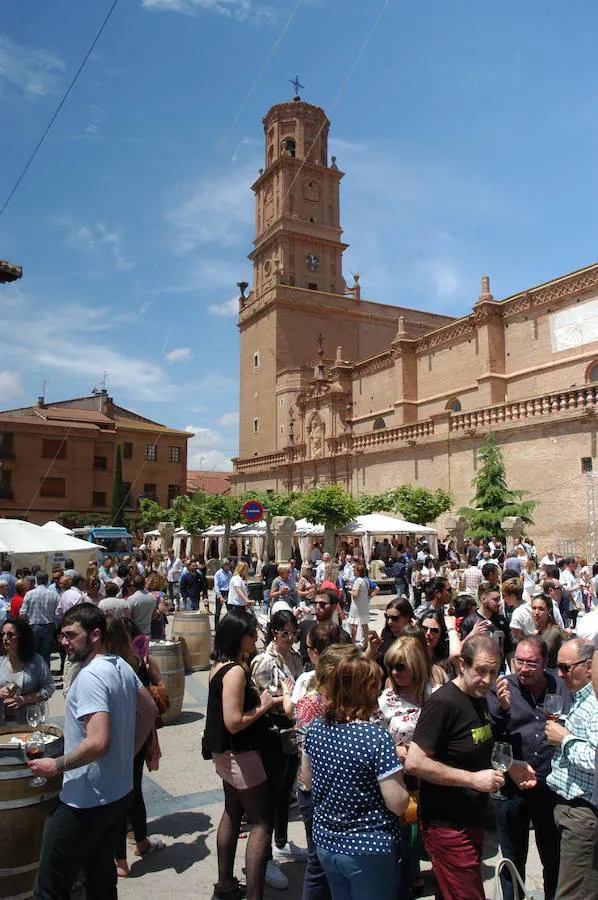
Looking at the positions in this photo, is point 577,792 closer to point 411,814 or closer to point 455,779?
point 455,779

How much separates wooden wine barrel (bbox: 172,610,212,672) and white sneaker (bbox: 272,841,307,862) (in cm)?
612

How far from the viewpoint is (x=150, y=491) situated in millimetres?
55000

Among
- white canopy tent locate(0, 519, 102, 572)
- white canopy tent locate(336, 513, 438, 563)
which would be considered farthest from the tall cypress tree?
white canopy tent locate(0, 519, 102, 572)

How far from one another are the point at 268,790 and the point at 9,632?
2499mm

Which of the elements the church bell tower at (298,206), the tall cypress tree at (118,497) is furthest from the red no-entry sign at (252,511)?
the church bell tower at (298,206)

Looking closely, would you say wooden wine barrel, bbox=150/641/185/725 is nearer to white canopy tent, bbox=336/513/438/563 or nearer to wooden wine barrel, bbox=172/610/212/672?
wooden wine barrel, bbox=172/610/212/672

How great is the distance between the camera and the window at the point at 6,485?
4891cm

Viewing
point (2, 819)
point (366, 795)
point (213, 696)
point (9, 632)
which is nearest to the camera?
point (366, 795)

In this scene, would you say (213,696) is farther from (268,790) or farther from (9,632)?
(9,632)

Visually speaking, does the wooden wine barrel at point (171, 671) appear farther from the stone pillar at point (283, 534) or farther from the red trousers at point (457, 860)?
the stone pillar at point (283, 534)

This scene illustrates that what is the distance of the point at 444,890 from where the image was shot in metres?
3.06

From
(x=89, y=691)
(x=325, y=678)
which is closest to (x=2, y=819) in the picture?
(x=89, y=691)

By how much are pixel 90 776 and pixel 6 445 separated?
50.9 metres

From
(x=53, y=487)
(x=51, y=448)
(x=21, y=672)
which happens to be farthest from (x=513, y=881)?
(x=51, y=448)
